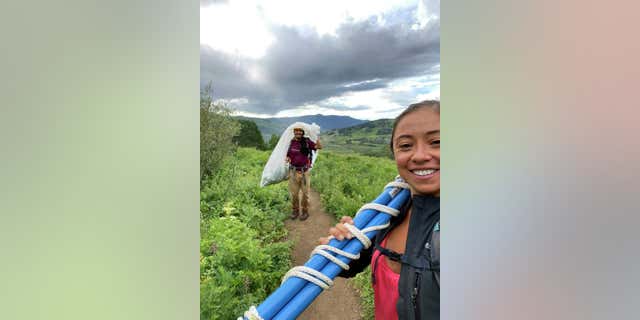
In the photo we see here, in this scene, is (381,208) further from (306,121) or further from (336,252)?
(306,121)

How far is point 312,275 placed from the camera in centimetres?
130

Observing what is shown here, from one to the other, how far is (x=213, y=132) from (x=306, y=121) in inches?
14.3

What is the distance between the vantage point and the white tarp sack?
1403 mm

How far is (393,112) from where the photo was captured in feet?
4.32

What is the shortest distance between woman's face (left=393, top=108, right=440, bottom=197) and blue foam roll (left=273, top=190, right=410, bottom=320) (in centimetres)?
8

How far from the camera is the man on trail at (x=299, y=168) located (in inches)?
55.4

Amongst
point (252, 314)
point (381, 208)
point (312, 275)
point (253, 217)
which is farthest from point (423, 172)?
point (252, 314)

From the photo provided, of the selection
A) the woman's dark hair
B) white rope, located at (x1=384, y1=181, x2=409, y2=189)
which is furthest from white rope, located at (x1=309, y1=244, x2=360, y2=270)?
the woman's dark hair

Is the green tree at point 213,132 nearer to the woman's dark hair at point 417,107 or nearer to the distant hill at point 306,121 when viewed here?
the distant hill at point 306,121

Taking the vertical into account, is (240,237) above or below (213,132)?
below
